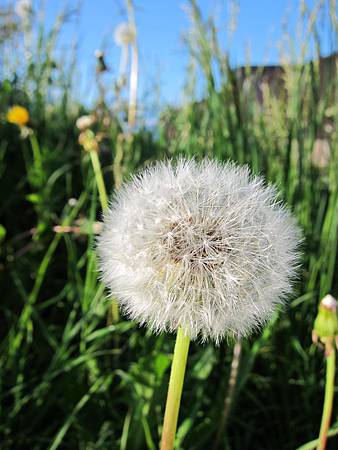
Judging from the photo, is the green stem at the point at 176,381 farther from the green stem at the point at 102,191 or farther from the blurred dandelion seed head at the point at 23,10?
the blurred dandelion seed head at the point at 23,10

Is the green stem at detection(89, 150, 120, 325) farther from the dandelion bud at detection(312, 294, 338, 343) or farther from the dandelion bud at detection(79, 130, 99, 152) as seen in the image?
the dandelion bud at detection(312, 294, 338, 343)

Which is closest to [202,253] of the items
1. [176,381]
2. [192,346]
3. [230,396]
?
[176,381]

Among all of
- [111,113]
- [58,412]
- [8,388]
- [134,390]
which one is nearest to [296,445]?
[134,390]

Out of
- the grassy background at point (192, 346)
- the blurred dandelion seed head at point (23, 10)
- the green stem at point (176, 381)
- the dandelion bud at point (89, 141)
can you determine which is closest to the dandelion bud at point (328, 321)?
the green stem at point (176, 381)

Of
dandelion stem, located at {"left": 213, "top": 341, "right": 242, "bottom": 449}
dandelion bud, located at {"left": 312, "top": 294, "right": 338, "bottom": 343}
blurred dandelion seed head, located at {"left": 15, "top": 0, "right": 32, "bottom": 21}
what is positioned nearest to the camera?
dandelion bud, located at {"left": 312, "top": 294, "right": 338, "bottom": 343}

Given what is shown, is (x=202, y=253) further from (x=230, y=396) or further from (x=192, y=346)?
(x=192, y=346)

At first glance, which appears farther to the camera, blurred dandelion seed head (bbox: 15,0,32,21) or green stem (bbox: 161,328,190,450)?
blurred dandelion seed head (bbox: 15,0,32,21)

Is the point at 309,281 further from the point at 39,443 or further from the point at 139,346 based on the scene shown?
the point at 39,443

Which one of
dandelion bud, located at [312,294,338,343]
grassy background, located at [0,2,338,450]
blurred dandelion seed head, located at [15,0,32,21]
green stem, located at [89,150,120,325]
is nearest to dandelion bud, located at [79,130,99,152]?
green stem, located at [89,150,120,325]
